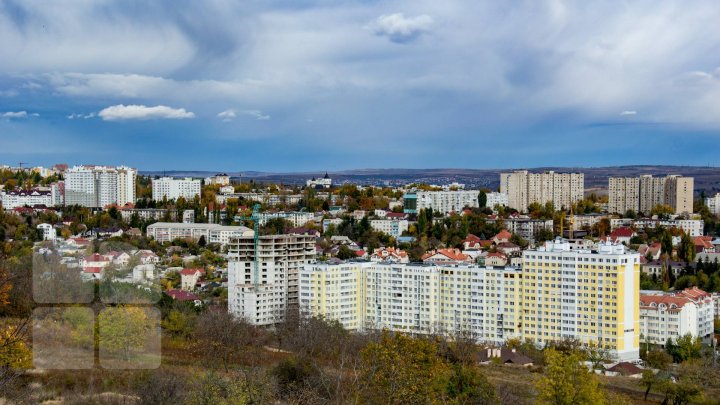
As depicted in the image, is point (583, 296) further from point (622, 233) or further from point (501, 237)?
point (622, 233)

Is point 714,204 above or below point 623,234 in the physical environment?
above

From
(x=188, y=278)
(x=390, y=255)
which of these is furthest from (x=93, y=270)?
(x=390, y=255)

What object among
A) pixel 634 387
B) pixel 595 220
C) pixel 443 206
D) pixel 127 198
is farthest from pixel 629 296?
pixel 127 198

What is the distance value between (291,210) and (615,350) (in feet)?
67.5

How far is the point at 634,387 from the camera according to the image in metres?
11.1

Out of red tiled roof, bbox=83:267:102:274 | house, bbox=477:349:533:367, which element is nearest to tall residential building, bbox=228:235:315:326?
red tiled roof, bbox=83:267:102:274

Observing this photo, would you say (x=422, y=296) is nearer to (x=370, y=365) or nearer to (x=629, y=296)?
(x=629, y=296)

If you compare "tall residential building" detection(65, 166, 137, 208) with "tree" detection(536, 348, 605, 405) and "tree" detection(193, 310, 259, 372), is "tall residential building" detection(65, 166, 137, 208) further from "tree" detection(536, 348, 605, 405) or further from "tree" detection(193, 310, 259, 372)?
"tree" detection(536, 348, 605, 405)

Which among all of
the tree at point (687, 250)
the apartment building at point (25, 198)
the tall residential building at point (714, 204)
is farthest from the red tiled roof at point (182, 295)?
the tall residential building at point (714, 204)

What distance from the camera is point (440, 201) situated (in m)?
33.8

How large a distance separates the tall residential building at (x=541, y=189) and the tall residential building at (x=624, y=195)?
77.4 inches

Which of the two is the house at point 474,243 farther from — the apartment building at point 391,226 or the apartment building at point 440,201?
the apartment building at point 440,201

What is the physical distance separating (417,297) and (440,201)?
59.5 feet

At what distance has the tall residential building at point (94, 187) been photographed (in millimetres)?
34688
